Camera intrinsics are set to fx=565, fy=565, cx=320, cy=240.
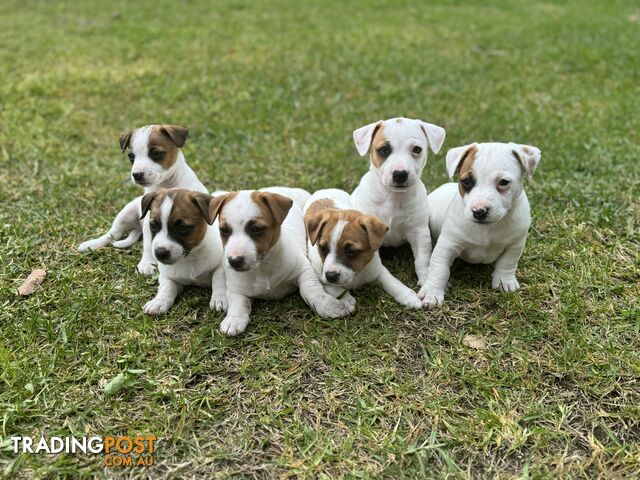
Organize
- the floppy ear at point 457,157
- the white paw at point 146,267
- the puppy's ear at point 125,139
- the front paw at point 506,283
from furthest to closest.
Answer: the puppy's ear at point 125,139 → the white paw at point 146,267 → the front paw at point 506,283 → the floppy ear at point 457,157

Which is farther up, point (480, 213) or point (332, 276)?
point (480, 213)

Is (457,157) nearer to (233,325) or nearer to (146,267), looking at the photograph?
(233,325)

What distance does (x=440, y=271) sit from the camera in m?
5.13

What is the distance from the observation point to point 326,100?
10109 millimetres

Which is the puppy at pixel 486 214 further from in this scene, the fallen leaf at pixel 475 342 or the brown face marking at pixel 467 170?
the fallen leaf at pixel 475 342

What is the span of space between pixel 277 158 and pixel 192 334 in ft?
12.8

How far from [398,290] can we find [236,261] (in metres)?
1.54

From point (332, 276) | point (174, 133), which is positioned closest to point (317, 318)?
point (332, 276)

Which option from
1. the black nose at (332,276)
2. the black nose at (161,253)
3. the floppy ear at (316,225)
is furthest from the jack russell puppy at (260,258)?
the black nose at (161,253)


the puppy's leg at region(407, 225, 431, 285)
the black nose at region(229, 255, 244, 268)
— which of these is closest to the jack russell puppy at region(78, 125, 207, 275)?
the black nose at region(229, 255, 244, 268)

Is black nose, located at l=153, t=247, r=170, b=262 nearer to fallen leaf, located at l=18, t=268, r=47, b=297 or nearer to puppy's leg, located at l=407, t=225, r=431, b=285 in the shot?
fallen leaf, located at l=18, t=268, r=47, b=297

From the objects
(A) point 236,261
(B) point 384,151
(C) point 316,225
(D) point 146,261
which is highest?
(B) point 384,151

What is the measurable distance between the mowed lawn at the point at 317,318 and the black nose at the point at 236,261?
2.17 ft

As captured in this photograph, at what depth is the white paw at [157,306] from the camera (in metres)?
4.99
